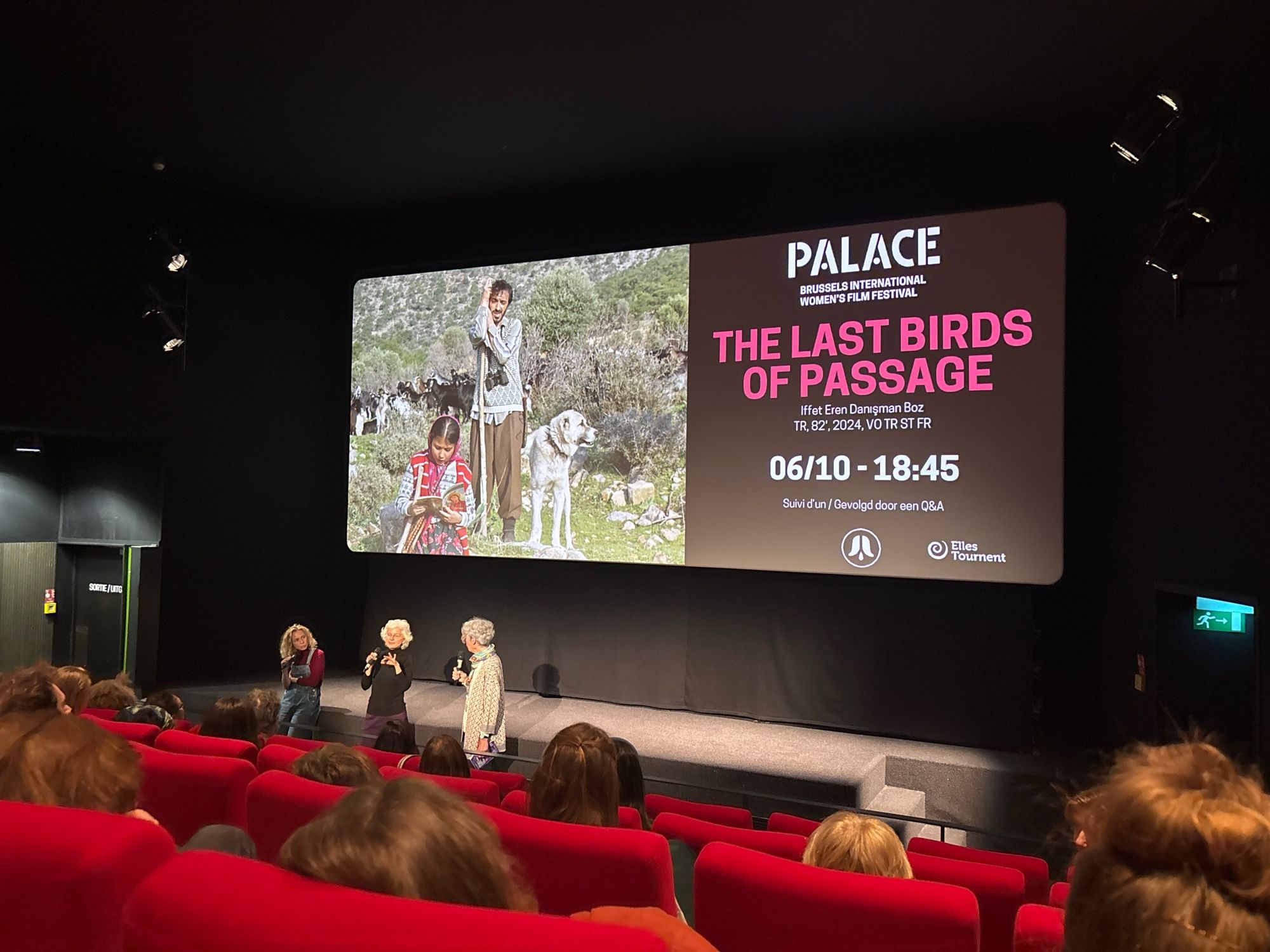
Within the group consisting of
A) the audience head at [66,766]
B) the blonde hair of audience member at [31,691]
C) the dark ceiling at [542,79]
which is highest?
the dark ceiling at [542,79]

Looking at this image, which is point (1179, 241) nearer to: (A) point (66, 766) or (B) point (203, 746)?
(B) point (203, 746)

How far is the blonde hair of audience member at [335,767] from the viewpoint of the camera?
2.39 m

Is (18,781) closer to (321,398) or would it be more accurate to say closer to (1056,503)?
(1056,503)

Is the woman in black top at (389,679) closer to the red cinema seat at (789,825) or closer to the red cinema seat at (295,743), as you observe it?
the red cinema seat at (295,743)

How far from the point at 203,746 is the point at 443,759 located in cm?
79

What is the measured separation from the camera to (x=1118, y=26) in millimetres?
5012

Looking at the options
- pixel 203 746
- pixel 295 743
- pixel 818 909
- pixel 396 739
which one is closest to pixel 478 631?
pixel 396 739

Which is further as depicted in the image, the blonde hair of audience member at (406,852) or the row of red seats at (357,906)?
the blonde hair of audience member at (406,852)

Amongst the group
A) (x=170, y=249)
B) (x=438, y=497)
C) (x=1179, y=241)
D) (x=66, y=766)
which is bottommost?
(x=66, y=766)

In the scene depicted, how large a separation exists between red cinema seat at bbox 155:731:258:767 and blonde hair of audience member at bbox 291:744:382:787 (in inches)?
24.4

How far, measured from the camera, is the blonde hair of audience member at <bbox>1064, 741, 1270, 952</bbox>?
88 cm

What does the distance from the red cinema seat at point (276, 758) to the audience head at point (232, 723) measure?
61cm

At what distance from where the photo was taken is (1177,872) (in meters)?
0.90

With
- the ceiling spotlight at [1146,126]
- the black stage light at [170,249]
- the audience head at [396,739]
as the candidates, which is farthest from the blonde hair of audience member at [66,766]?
the black stage light at [170,249]
